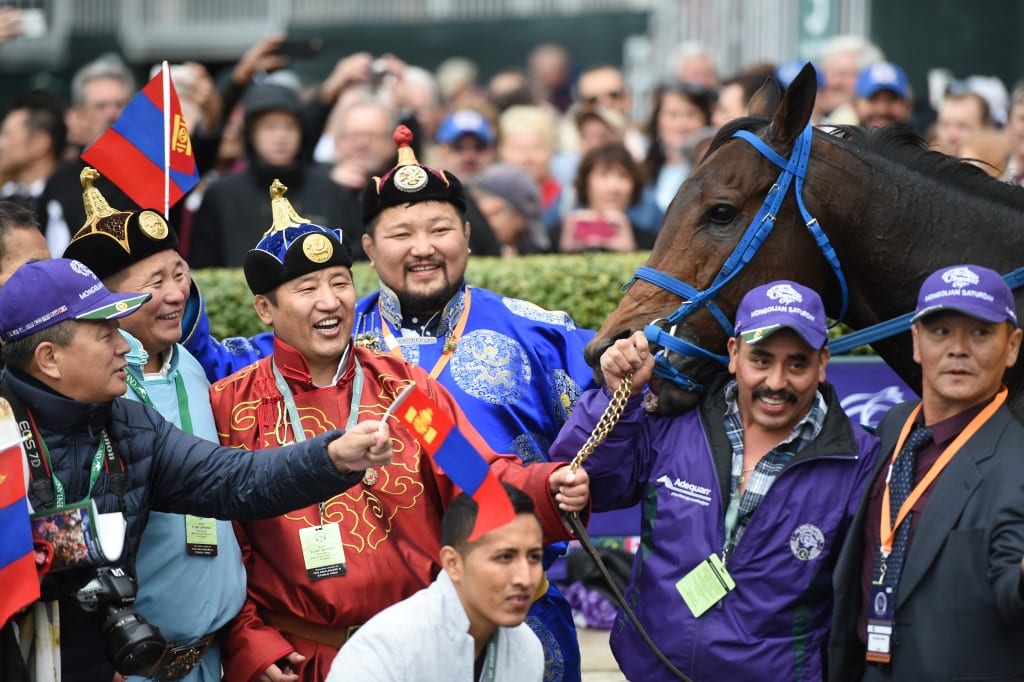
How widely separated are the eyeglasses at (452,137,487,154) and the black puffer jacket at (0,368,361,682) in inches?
250

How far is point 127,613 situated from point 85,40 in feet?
67.2

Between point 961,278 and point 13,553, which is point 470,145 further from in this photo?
point 13,553

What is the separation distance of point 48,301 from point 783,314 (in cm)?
214

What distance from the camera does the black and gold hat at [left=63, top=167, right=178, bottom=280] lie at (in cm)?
493

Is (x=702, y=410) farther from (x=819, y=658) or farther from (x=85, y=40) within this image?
(x=85, y=40)

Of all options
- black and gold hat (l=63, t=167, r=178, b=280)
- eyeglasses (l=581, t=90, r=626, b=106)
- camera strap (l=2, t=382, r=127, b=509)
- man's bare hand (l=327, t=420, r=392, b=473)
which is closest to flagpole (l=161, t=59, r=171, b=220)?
black and gold hat (l=63, t=167, r=178, b=280)

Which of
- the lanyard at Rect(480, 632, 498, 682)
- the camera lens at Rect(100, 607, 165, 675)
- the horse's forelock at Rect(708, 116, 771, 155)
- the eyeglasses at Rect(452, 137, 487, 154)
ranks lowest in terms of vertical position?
→ the lanyard at Rect(480, 632, 498, 682)

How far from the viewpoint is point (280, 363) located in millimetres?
5043

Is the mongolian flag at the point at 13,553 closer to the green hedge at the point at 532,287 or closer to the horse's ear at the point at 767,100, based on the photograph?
the horse's ear at the point at 767,100

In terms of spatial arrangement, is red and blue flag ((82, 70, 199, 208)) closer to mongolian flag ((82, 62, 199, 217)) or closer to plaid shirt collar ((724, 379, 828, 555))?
mongolian flag ((82, 62, 199, 217))

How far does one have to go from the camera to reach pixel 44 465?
4.29m

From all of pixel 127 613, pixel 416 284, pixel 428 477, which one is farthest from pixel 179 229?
pixel 127 613

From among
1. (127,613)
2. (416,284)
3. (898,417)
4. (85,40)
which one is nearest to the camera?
(127,613)

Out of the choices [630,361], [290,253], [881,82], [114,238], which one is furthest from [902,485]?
[881,82]
